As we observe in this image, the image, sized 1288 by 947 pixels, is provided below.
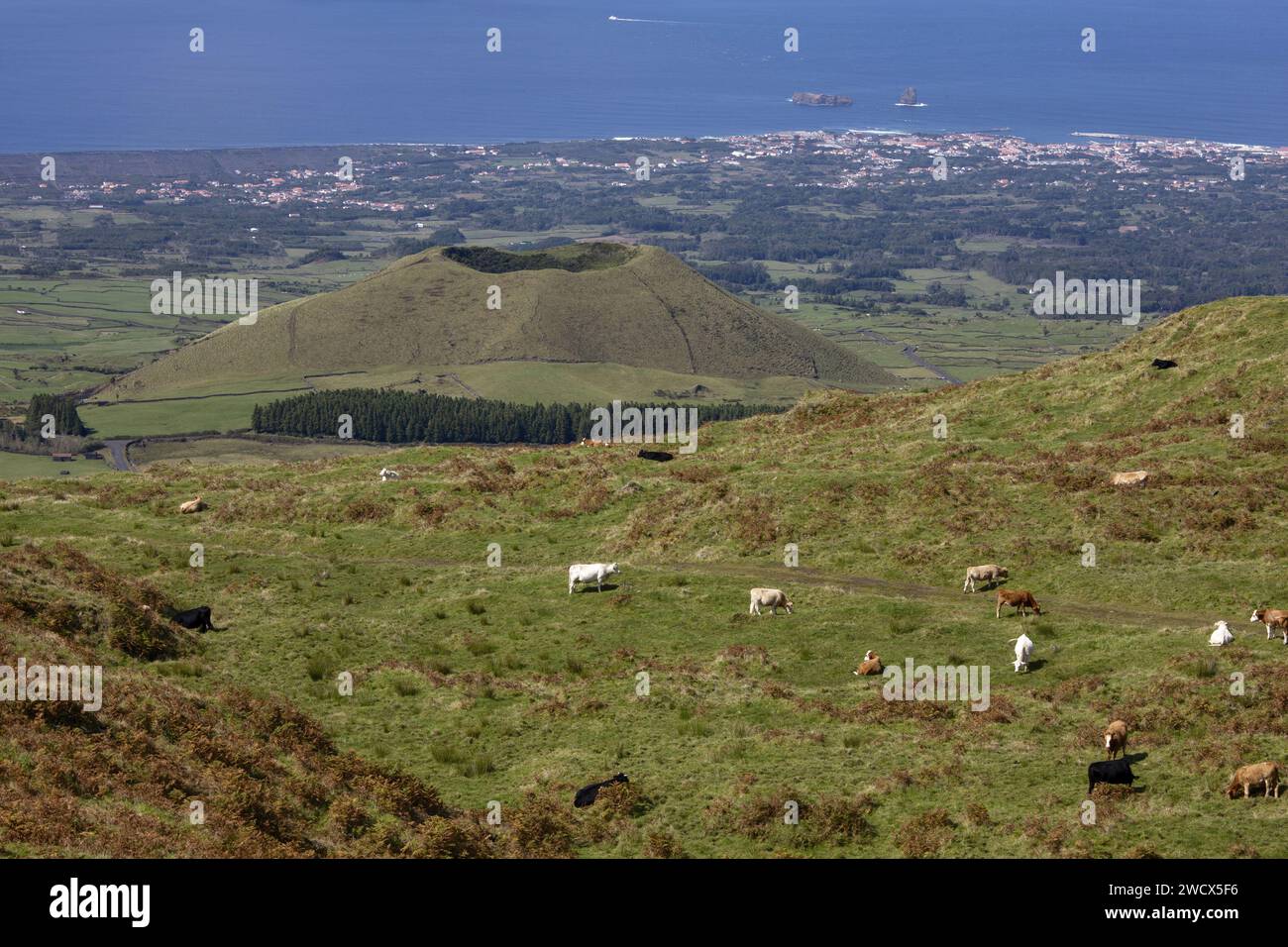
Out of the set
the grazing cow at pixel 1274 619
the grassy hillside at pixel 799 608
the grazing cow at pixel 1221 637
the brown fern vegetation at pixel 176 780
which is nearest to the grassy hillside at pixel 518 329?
the grassy hillside at pixel 799 608

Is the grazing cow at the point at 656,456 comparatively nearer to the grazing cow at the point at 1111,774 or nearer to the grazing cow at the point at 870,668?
the grazing cow at the point at 870,668

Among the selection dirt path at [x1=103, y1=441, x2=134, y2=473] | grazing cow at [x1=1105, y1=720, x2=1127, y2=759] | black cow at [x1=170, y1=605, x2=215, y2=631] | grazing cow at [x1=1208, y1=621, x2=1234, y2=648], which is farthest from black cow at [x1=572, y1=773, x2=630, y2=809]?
dirt path at [x1=103, y1=441, x2=134, y2=473]

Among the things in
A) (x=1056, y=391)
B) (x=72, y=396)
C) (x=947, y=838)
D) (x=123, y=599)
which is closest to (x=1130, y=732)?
(x=947, y=838)

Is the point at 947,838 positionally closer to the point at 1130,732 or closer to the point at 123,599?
the point at 1130,732

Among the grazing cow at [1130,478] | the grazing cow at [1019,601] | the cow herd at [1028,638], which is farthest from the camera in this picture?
the grazing cow at [1130,478]

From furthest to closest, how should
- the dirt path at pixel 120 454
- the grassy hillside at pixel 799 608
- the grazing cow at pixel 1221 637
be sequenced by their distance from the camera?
the dirt path at pixel 120 454 < the grazing cow at pixel 1221 637 < the grassy hillside at pixel 799 608

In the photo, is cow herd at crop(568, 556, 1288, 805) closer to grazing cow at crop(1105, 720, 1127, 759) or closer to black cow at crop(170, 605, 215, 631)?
grazing cow at crop(1105, 720, 1127, 759)
